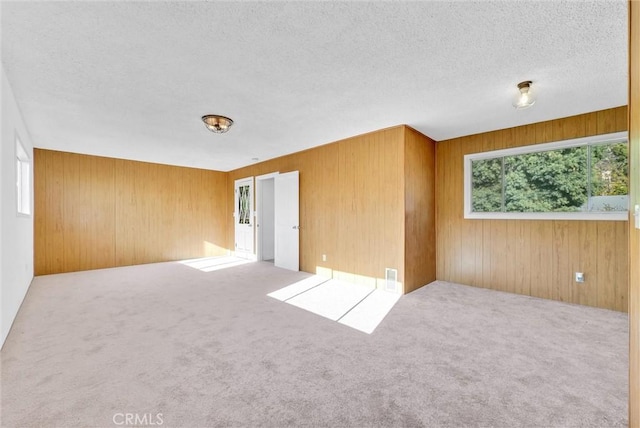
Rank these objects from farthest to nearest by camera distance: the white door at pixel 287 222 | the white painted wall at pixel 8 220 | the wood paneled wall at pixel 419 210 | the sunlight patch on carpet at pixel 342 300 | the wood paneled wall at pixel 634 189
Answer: the white door at pixel 287 222 → the wood paneled wall at pixel 419 210 → the sunlight patch on carpet at pixel 342 300 → the white painted wall at pixel 8 220 → the wood paneled wall at pixel 634 189

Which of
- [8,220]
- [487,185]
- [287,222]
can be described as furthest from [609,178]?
[8,220]

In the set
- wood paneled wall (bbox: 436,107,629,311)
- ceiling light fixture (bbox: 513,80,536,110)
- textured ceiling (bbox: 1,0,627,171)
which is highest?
textured ceiling (bbox: 1,0,627,171)

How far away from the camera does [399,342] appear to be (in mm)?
2420

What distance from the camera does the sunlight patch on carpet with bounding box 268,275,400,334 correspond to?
2971 mm

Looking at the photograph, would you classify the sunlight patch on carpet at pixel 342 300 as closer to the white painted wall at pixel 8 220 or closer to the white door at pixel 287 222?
the white door at pixel 287 222

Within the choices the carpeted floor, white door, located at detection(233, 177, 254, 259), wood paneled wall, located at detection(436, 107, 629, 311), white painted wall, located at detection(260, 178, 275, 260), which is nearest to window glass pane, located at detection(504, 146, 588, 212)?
wood paneled wall, located at detection(436, 107, 629, 311)

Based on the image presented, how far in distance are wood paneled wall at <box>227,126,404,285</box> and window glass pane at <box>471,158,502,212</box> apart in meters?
1.46

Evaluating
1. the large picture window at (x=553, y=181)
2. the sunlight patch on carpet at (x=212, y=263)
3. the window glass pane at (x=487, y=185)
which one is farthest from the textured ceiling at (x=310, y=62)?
the sunlight patch on carpet at (x=212, y=263)

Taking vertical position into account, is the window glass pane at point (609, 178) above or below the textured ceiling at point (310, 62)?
below

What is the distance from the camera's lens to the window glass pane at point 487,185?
420 centimetres

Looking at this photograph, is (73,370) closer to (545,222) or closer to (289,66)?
(289,66)

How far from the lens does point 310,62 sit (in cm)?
231

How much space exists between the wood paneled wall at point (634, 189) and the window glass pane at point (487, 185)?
10.8 ft

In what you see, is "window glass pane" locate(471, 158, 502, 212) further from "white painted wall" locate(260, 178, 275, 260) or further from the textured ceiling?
"white painted wall" locate(260, 178, 275, 260)
